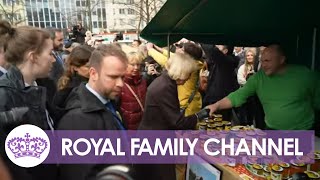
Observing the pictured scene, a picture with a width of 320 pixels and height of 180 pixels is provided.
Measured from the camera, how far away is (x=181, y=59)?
2.33 meters

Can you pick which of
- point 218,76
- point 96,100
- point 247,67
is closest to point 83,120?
point 96,100

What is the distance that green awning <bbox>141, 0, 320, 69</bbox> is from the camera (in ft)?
8.71

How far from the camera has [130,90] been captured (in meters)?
3.39

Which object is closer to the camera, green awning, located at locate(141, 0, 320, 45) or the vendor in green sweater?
the vendor in green sweater

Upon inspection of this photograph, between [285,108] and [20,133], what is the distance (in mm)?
1923

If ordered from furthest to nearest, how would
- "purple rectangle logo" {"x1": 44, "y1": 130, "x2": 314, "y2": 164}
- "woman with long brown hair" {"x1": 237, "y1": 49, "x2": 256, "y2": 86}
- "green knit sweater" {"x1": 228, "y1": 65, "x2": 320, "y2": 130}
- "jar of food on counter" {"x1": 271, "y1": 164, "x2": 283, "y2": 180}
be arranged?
"woman with long brown hair" {"x1": 237, "y1": 49, "x2": 256, "y2": 86} < "green knit sweater" {"x1": 228, "y1": 65, "x2": 320, "y2": 130} < "jar of food on counter" {"x1": 271, "y1": 164, "x2": 283, "y2": 180} < "purple rectangle logo" {"x1": 44, "y1": 130, "x2": 314, "y2": 164}

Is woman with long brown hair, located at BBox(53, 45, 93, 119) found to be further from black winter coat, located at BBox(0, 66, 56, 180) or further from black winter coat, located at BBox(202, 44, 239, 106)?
black winter coat, located at BBox(202, 44, 239, 106)

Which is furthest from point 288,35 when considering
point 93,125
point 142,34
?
point 93,125

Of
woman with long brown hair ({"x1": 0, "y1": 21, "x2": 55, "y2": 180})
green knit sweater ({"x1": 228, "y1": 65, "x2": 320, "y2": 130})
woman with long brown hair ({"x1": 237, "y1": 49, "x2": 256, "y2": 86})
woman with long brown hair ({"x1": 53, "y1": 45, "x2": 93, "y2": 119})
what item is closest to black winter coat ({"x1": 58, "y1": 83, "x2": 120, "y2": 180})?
woman with long brown hair ({"x1": 0, "y1": 21, "x2": 55, "y2": 180})

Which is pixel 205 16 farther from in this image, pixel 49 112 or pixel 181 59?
pixel 49 112

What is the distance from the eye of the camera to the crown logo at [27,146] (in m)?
1.44

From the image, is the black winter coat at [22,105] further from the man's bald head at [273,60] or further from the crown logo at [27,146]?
the man's bald head at [273,60]

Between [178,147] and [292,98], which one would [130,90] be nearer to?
[178,147]

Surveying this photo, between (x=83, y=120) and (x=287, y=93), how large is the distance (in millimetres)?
1695
